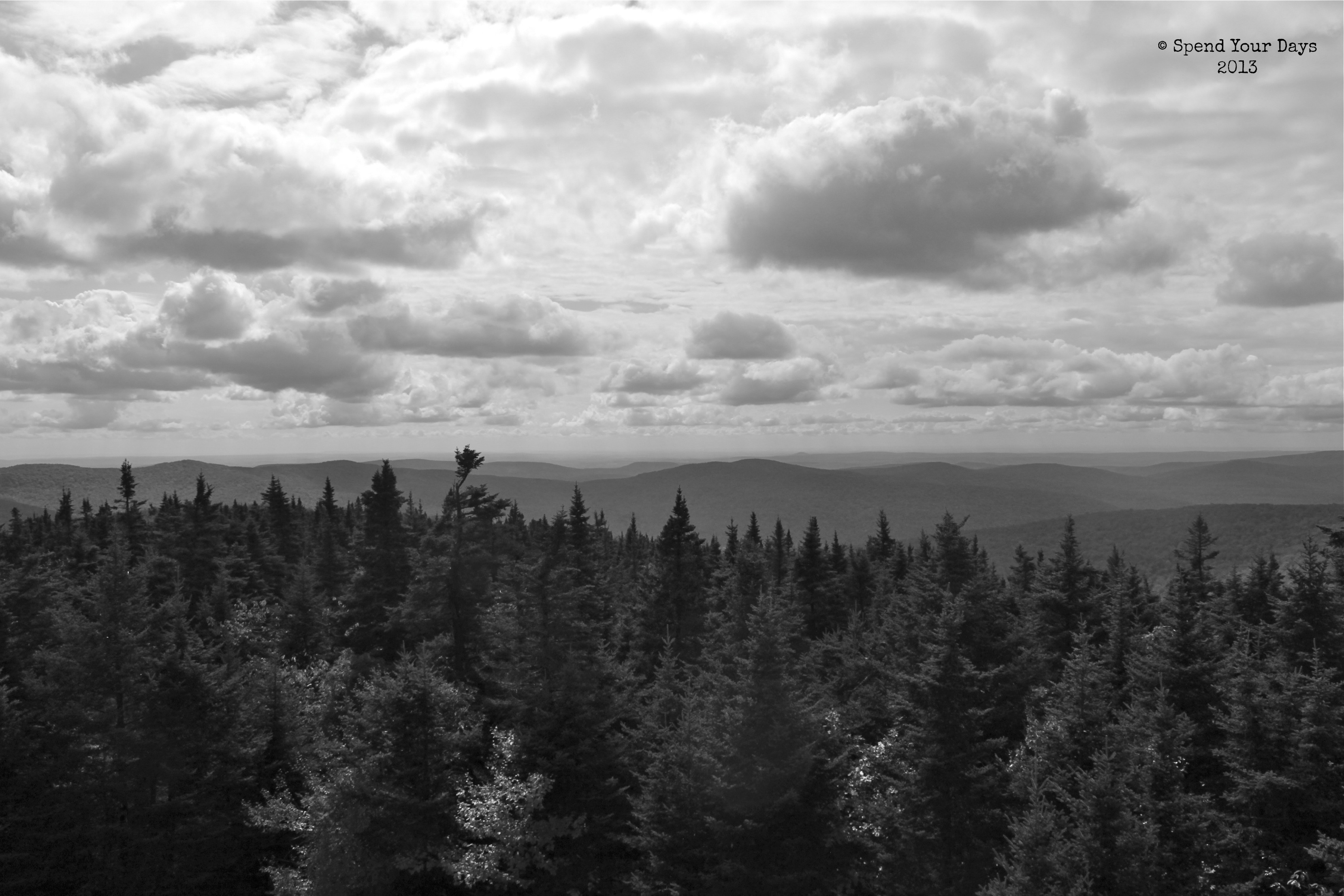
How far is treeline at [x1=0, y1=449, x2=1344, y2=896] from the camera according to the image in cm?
2778

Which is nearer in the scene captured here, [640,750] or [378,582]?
[640,750]

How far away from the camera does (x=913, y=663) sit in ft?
142

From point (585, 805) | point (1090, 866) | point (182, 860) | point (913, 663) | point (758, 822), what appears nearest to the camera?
point (1090, 866)

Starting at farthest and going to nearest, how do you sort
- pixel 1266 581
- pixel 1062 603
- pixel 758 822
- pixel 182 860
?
pixel 1266 581, pixel 1062 603, pixel 182 860, pixel 758 822

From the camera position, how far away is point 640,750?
34.4m

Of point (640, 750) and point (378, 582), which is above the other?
point (378, 582)

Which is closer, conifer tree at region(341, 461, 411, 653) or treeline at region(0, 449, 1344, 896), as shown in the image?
treeline at region(0, 449, 1344, 896)

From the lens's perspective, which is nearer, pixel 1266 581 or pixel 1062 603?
pixel 1062 603

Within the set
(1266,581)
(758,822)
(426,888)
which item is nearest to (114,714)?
(426,888)

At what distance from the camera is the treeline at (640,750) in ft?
91.1

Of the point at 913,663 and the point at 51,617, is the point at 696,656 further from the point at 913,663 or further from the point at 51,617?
the point at 51,617

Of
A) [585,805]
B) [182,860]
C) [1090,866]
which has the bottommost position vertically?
[182,860]

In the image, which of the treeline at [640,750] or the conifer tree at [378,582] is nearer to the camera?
the treeline at [640,750]

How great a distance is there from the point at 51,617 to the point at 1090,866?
46.2 meters
